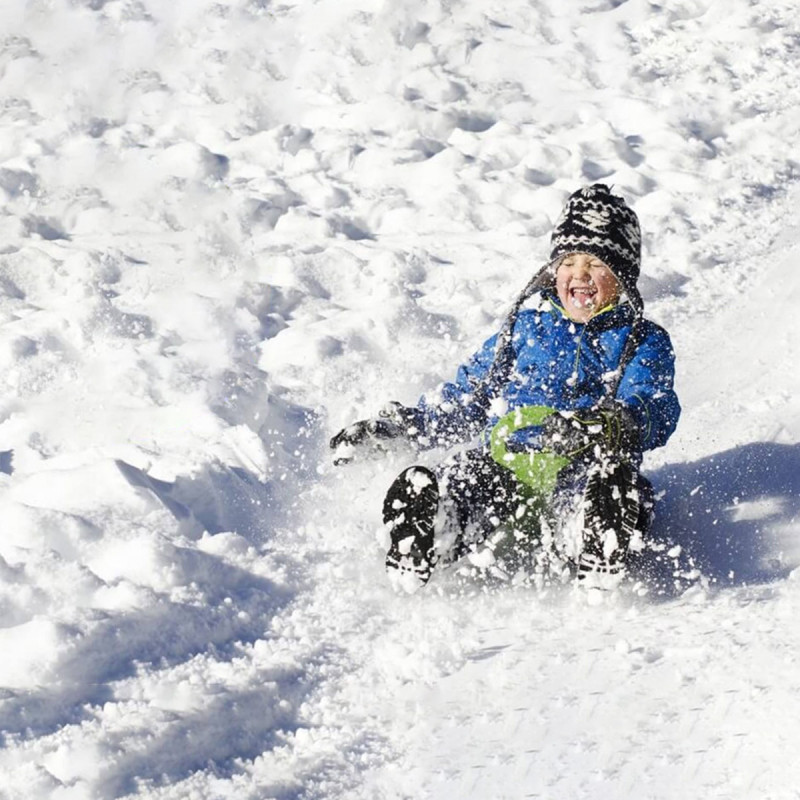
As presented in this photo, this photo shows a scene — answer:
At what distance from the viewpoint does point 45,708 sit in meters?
2.69

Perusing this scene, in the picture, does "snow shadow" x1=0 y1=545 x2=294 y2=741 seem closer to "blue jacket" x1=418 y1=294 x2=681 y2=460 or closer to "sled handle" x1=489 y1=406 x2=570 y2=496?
"sled handle" x1=489 y1=406 x2=570 y2=496

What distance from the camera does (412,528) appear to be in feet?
10.2

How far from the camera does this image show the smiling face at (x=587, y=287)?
3.78 meters

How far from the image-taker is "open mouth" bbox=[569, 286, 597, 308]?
12.4ft

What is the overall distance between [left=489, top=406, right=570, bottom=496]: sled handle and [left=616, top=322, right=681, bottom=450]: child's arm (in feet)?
0.82

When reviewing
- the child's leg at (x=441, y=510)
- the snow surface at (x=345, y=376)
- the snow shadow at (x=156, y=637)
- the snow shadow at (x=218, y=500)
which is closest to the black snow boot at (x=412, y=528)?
the child's leg at (x=441, y=510)

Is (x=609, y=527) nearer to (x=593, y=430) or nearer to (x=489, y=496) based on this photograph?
(x=593, y=430)

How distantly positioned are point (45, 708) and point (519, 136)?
5.20m

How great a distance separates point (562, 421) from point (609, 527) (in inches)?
18.4

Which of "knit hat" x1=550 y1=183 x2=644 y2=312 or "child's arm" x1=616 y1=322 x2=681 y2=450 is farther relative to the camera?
"knit hat" x1=550 y1=183 x2=644 y2=312

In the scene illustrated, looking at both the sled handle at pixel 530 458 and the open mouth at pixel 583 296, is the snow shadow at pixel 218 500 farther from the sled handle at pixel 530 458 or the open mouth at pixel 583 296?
the open mouth at pixel 583 296

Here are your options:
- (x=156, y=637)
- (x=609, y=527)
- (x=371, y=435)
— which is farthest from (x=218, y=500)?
(x=609, y=527)

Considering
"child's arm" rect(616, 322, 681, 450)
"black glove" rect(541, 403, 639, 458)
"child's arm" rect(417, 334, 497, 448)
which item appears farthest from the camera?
"child's arm" rect(417, 334, 497, 448)

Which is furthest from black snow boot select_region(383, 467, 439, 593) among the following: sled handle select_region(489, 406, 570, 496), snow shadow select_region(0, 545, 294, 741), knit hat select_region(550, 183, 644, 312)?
knit hat select_region(550, 183, 644, 312)
